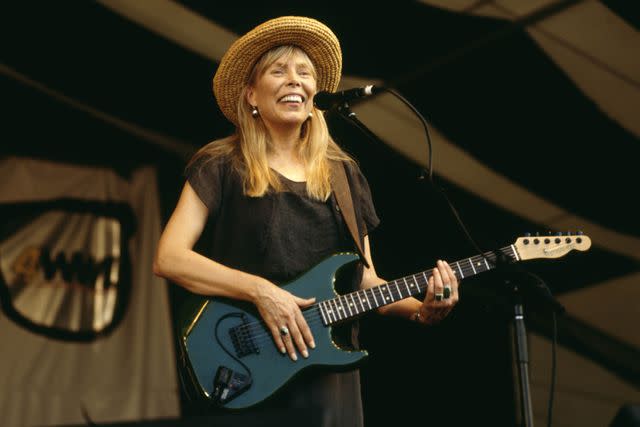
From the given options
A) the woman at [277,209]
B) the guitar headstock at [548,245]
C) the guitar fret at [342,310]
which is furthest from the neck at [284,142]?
the guitar headstock at [548,245]

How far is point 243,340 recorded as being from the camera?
2369 millimetres

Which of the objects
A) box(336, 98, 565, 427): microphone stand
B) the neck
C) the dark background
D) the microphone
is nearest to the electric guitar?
box(336, 98, 565, 427): microphone stand

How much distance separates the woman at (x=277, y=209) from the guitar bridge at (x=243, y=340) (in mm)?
72

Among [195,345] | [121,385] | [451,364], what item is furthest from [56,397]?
[195,345]

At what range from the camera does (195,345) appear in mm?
→ 2354

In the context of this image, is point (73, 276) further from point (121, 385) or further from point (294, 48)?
point (294, 48)

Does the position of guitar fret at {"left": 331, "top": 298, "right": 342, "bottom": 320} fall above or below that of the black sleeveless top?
below

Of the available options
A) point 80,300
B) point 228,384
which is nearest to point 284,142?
point 228,384

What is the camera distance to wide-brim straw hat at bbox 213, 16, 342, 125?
2691 mm

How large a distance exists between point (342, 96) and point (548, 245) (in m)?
0.81

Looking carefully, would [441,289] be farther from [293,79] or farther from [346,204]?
[293,79]

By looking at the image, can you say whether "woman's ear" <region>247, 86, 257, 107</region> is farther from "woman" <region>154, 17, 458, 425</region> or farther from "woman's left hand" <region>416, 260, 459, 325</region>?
"woman's left hand" <region>416, 260, 459, 325</region>

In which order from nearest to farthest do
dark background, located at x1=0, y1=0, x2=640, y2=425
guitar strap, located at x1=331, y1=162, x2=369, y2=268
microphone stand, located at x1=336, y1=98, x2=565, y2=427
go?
1. microphone stand, located at x1=336, y1=98, x2=565, y2=427
2. guitar strap, located at x1=331, y1=162, x2=369, y2=268
3. dark background, located at x1=0, y1=0, x2=640, y2=425

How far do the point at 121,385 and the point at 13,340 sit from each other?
65 cm
